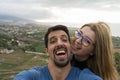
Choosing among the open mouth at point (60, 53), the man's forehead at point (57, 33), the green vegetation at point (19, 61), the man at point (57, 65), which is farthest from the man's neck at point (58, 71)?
the green vegetation at point (19, 61)

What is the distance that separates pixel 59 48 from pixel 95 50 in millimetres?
491

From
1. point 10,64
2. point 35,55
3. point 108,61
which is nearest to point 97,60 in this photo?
point 108,61

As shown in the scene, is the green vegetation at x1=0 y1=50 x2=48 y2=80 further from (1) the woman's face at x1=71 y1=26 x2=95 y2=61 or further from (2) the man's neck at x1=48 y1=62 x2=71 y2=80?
(2) the man's neck at x1=48 y1=62 x2=71 y2=80

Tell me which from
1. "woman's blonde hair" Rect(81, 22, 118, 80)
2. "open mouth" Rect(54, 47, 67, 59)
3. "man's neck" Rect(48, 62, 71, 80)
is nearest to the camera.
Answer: "open mouth" Rect(54, 47, 67, 59)

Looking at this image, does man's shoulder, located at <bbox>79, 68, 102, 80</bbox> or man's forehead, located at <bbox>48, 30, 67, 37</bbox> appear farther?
man's forehead, located at <bbox>48, 30, 67, 37</bbox>

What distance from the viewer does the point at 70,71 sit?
9.36ft

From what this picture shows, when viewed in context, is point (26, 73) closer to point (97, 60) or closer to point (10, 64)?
point (97, 60)

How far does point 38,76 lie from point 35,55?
126ft

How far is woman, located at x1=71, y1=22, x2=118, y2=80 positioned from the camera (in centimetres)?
300

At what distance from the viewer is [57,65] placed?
274cm

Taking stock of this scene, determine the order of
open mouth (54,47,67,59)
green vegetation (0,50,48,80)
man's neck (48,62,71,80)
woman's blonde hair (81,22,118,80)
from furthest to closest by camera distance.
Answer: green vegetation (0,50,48,80)
woman's blonde hair (81,22,118,80)
man's neck (48,62,71,80)
open mouth (54,47,67,59)

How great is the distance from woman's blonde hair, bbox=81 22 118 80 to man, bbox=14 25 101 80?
212mm

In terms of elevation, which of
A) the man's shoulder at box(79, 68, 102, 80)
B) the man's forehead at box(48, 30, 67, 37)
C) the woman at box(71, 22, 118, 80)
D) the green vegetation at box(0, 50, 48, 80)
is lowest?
the green vegetation at box(0, 50, 48, 80)

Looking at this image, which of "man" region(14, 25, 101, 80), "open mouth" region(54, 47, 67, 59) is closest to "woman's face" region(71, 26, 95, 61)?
"man" region(14, 25, 101, 80)
